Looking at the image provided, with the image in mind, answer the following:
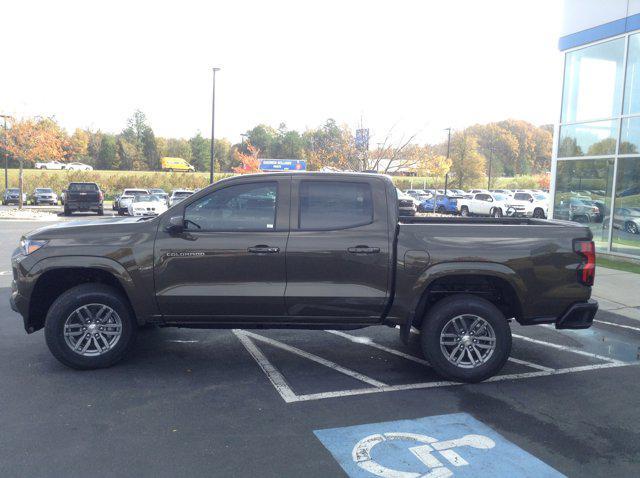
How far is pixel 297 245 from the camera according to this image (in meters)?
4.96

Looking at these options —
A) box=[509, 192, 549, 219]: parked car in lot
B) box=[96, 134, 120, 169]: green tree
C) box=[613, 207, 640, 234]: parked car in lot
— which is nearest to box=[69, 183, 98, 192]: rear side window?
box=[509, 192, 549, 219]: parked car in lot

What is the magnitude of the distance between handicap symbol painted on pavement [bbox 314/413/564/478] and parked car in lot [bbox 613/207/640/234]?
439 inches

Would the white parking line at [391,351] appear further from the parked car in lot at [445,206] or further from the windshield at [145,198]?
the parked car in lot at [445,206]

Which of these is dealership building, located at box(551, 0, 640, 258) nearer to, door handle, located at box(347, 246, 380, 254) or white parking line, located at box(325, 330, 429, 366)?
white parking line, located at box(325, 330, 429, 366)

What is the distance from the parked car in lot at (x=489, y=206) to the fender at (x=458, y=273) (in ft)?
86.8

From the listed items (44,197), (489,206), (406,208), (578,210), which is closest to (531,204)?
(489,206)

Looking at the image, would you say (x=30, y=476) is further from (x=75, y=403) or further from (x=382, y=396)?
(x=382, y=396)

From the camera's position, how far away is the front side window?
5.06m

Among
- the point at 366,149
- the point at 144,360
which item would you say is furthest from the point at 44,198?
the point at 144,360

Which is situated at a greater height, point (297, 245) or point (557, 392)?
point (297, 245)

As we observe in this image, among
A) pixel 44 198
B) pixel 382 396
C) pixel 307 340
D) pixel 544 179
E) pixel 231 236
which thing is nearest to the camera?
pixel 382 396

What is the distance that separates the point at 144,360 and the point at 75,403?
1.16m

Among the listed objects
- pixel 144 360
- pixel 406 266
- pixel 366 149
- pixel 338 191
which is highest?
pixel 366 149

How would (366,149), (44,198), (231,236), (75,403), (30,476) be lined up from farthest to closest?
(44,198) < (366,149) < (231,236) < (75,403) < (30,476)
